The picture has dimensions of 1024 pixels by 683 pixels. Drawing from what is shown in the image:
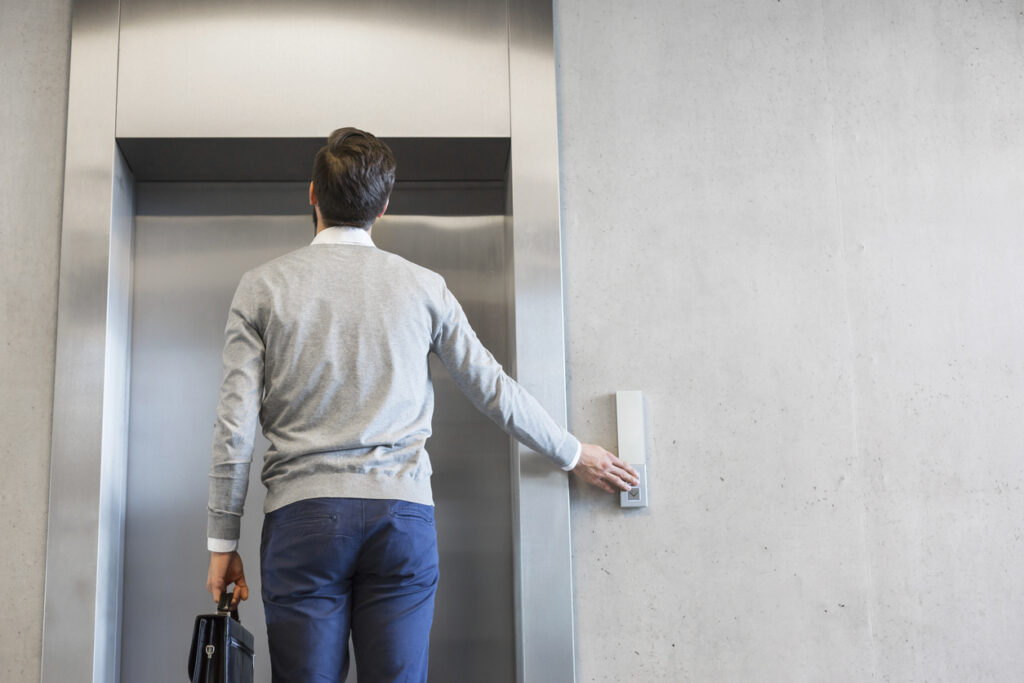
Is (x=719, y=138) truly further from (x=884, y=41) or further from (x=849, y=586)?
(x=849, y=586)

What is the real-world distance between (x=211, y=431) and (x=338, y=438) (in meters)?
0.86

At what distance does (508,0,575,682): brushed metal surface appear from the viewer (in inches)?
81.6

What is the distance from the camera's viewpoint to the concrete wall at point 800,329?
7.06 ft

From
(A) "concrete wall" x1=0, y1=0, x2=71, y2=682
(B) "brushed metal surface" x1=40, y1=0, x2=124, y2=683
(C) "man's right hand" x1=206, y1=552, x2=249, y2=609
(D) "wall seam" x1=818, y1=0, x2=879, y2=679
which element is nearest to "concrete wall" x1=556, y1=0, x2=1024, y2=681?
(D) "wall seam" x1=818, y1=0, x2=879, y2=679

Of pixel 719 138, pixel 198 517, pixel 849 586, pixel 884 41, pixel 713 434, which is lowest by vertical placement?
pixel 849 586

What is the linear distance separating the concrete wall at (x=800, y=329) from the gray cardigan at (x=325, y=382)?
66 cm

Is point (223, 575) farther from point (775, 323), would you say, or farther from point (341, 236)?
point (775, 323)

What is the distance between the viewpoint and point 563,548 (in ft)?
6.89

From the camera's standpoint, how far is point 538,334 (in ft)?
7.13

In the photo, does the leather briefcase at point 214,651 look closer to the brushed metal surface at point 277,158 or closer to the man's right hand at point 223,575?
the man's right hand at point 223,575

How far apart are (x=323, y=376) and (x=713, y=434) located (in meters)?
1.03

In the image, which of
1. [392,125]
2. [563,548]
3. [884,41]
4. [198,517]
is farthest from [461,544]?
[884,41]

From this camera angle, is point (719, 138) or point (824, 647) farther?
point (719, 138)

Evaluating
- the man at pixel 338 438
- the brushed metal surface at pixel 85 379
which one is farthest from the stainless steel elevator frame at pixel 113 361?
the man at pixel 338 438
